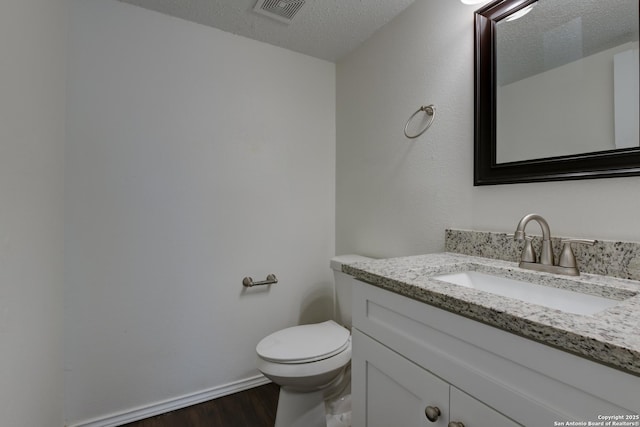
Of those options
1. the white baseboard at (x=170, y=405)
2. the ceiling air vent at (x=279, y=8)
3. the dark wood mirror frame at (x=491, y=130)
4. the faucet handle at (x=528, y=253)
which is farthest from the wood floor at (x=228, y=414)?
the ceiling air vent at (x=279, y=8)

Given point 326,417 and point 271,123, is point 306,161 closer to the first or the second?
point 271,123

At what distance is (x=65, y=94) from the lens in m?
1.31

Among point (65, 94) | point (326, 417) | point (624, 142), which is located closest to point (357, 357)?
point (326, 417)

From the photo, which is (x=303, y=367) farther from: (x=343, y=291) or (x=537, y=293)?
(x=537, y=293)

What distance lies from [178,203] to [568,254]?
1.66 m

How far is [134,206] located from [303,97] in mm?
1199

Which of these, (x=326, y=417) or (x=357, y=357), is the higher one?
(x=357, y=357)

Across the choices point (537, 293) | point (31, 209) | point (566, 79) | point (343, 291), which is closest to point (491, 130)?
point (566, 79)

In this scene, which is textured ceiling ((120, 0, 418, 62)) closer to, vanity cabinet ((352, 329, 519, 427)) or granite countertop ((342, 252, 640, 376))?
granite countertop ((342, 252, 640, 376))

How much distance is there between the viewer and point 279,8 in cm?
145

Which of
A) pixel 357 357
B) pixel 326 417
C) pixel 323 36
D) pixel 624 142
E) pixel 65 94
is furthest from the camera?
pixel 323 36

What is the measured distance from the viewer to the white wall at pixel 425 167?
0.89 metres

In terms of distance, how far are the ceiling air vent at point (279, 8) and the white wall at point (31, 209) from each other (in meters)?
0.85

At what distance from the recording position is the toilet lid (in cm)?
122
